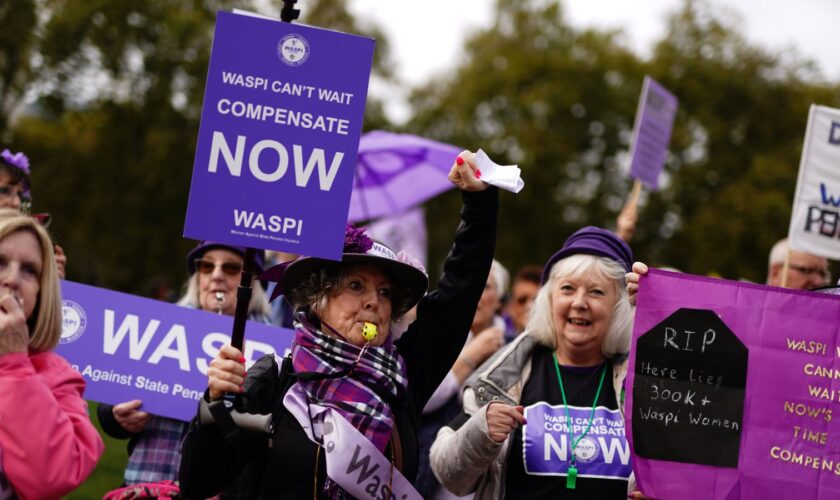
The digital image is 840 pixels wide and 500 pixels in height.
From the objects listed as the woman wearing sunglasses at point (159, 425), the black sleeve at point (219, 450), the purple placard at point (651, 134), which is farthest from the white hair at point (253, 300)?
the purple placard at point (651, 134)

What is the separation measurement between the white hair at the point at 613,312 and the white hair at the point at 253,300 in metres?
1.67

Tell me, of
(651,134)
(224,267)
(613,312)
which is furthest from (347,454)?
(651,134)

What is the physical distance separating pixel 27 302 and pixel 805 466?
2675mm

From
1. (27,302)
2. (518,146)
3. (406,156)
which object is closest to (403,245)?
(406,156)

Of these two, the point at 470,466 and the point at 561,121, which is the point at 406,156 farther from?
the point at 561,121

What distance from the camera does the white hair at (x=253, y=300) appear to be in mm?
5371

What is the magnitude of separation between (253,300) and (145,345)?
29.6 inches

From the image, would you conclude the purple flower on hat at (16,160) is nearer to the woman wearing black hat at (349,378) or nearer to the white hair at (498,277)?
the woman wearing black hat at (349,378)

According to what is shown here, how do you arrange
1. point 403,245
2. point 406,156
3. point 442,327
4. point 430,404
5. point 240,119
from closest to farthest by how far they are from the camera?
1. point 240,119
2. point 442,327
3. point 430,404
4. point 406,156
5. point 403,245

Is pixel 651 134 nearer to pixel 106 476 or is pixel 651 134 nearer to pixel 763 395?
pixel 763 395

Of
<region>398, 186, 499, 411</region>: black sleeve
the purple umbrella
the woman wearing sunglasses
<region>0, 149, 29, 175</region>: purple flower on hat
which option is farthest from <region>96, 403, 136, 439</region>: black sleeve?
the purple umbrella

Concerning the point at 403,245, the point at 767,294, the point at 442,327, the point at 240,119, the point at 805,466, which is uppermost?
the point at 403,245

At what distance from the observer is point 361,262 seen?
3.76m

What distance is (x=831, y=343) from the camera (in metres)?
3.57
